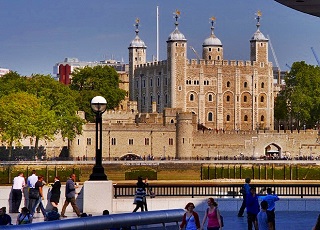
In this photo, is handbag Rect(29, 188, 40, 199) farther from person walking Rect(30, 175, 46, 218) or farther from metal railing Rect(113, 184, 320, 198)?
metal railing Rect(113, 184, 320, 198)

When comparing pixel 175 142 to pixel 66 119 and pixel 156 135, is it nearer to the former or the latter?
pixel 156 135

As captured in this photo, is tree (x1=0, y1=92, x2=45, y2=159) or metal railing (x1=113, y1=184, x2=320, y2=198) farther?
tree (x1=0, y1=92, x2=45, y2=159)

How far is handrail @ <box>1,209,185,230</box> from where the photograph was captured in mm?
27133

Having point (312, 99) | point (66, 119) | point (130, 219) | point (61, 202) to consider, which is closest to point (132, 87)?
point (312, 99)

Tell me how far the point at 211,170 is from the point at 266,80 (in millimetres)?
55655

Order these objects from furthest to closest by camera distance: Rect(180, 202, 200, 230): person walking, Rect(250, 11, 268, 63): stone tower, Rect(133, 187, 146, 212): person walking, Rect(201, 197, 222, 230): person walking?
Rect(250, 11, 268, 63): stone tower, Rect(133, 187, 146, 212): person walking, Rect(201, 197, 222, 230): person walking, Rect(180, 202, 200, 230): person walking

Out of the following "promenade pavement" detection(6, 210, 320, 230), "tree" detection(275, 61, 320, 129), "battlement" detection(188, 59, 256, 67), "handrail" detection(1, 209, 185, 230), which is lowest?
"promenade pavement" detection(6, 210, 320, 230)

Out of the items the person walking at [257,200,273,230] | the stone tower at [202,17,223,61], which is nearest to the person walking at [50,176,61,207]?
the person walking at [257,200,273,230]

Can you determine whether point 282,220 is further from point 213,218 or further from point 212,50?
point 212,50

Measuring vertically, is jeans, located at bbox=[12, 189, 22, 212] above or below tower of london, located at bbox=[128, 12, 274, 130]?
below

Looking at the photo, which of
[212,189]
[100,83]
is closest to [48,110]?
[100,83]

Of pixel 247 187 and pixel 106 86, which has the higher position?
pixel 106 86

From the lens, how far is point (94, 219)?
2836 cm

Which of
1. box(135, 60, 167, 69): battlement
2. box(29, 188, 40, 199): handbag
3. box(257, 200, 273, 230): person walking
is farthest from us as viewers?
box(135, 60, 167, 69): battlement
